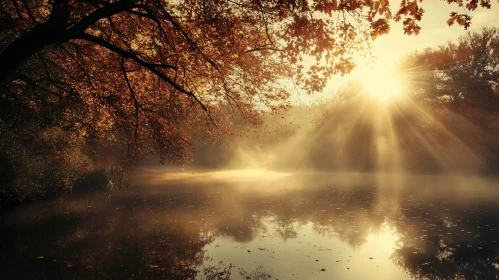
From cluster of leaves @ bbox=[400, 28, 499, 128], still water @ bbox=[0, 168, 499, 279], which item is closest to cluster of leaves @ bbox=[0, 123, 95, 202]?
still water @ bbox=[0, 168, 499, 279]

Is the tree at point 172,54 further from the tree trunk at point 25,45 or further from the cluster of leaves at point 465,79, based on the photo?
the cluster of leaves at point 465,79

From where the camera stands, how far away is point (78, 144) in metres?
25.4

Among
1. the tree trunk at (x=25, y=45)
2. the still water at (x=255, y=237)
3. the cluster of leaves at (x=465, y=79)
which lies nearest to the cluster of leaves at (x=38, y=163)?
the still water at (x=255, y=237)

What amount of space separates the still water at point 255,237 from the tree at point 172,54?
3.89 meters

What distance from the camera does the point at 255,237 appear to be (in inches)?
604

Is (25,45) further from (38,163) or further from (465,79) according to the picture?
(465,79)

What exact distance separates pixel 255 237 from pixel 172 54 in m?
8.99

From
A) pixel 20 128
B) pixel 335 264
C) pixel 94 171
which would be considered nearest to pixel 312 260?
pixel 335 264

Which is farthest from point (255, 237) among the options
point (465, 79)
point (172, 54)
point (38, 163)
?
point (465, 79)

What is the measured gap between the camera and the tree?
7.83 m

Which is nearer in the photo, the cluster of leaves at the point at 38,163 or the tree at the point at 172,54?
the tree at the point at 172,54

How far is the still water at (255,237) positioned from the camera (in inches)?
439

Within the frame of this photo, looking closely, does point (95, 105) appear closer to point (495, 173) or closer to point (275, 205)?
point (275, 205)

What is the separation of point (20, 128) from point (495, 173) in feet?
153
